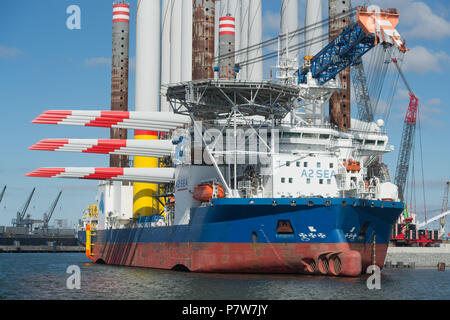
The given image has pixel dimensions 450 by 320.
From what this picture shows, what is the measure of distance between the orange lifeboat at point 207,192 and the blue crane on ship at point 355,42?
12.9m

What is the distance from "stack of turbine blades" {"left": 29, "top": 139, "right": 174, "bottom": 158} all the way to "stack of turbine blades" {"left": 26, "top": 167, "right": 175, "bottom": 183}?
4.61ft

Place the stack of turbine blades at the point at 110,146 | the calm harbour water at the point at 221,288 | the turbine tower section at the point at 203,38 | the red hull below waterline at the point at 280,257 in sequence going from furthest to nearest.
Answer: the turbine tower section at the point at 203,38 → the stack of turbine blades at the point at 110,146 → the red hull below waterline at the point at 280,257 → the calm harbour water at the point at 221,288

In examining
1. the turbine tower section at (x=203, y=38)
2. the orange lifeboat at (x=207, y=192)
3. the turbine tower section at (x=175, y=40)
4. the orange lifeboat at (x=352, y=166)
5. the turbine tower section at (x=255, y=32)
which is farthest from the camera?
the turbine tower section at (x=255, y=32)

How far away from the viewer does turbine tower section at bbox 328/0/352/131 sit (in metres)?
54.8

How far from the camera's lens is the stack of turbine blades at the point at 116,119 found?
157 ft

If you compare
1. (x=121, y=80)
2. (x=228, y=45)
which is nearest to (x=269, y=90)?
(x=228, y=45)

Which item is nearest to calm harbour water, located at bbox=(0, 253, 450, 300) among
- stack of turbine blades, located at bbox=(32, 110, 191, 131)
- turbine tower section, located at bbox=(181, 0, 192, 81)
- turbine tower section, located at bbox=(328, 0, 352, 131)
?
stack of turbine blades, located at bbox=(32, 110, 191, 131)

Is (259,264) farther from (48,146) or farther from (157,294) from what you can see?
(48,146)

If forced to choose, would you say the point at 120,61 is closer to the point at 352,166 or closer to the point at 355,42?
the point at 355,42

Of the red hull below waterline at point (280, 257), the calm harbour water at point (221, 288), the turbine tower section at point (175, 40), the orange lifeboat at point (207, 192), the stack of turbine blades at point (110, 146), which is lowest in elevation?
the calm harbour water at point (221, 288)

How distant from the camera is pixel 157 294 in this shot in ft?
102

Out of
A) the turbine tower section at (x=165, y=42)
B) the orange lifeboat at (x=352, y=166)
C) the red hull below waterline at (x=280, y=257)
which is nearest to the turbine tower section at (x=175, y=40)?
the turbine tower section at (x=165, y=42)
